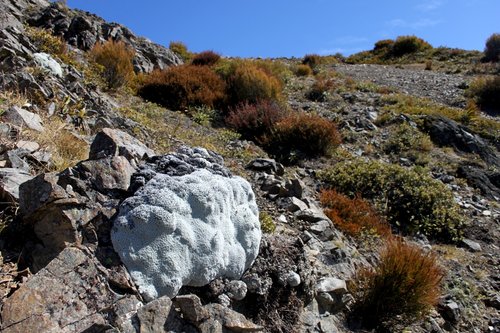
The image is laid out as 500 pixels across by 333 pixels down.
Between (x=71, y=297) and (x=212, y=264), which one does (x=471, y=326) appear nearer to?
(x=212, y=264)

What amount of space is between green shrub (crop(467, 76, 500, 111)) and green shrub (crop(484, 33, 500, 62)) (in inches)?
364

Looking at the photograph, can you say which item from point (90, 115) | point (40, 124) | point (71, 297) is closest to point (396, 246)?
point (71, 297)

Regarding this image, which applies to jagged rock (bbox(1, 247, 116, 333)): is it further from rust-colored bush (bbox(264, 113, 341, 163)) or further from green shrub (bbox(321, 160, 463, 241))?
rust-colored bush (bbox(264, 113, 341, 163))

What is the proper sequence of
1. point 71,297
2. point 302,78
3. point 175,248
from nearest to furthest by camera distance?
point 71,297, point 175,248, point 302,78

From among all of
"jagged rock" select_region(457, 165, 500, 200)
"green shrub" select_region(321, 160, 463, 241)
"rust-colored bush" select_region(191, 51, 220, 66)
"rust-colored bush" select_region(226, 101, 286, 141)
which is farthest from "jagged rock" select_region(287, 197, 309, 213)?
"rust-colored bush" select_region(191, 51, 220, 66)

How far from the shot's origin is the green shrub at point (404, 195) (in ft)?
22.3

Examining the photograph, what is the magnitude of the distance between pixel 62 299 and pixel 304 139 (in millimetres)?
6470

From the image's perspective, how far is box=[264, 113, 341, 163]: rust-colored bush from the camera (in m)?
8.42

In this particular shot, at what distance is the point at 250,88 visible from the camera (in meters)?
10.9

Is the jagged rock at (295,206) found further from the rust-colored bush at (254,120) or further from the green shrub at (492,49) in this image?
the green shrub at (492,49)

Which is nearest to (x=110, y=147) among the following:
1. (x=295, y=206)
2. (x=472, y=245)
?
(x=295, y=206)

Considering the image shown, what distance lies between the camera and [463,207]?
7590mm

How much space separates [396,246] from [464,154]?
628cm

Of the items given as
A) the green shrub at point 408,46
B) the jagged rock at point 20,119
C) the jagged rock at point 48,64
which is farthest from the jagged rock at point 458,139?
the green shrub at point 408,46
